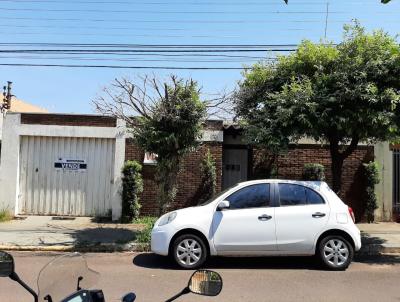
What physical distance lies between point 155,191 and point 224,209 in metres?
6.49

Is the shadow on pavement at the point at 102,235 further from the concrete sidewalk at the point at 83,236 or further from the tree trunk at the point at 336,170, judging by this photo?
the tree trunk at the point at 336,170

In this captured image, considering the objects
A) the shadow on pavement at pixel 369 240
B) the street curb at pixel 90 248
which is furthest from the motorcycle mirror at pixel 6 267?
the shadow on pavement at pixel 369 240

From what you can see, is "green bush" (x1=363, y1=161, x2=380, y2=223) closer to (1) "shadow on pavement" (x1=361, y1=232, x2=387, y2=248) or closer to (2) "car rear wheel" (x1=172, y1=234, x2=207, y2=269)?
(1) "shadow on pavement" (x1=361, y1=232, x2=387, y2=248)

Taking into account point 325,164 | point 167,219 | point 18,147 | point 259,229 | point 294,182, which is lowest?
point 259,229

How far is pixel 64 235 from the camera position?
12.8 meters

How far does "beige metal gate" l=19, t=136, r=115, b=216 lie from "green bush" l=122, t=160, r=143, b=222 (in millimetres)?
921

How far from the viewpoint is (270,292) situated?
7.76 metres

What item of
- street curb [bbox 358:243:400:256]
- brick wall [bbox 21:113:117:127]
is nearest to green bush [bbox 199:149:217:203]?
brick wall [bbox 21:113:117:127]

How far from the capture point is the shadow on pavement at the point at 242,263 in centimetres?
970

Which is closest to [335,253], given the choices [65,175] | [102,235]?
[102,235]

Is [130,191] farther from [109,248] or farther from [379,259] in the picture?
[379,259]

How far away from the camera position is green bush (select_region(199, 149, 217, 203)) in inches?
608

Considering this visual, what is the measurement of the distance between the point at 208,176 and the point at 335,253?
650cm

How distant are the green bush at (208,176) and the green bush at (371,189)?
446 cm
